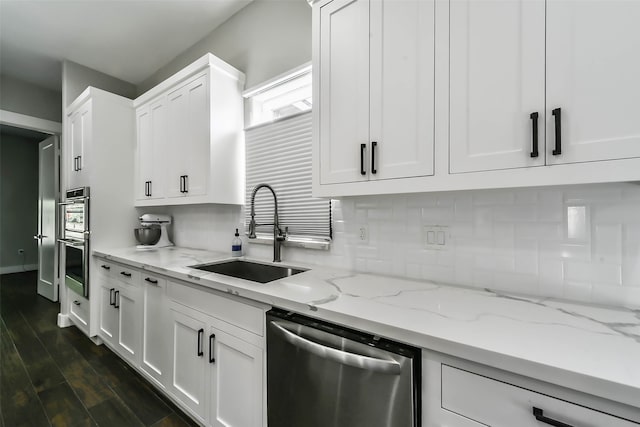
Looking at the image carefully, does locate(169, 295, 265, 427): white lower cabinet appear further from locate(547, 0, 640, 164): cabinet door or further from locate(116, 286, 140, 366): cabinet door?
locate(547, 0, 640, 164): cabinet door

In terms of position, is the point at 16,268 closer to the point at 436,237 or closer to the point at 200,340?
the point at 200,340

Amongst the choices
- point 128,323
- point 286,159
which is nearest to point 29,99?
point 128,323

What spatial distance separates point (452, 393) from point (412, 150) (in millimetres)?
857

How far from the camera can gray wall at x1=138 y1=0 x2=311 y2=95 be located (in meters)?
1.89

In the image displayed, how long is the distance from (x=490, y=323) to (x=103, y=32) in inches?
147

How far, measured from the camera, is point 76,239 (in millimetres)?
2730

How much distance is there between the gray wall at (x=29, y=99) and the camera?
327 centimetres

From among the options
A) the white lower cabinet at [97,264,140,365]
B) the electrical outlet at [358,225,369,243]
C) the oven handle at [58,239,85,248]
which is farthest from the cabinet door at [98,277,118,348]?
the electrical outlet at [358,225,369,243]

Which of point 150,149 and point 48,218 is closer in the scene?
point 150,149

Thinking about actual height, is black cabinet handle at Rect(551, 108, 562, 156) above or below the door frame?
below

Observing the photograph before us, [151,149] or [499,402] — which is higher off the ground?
[151,149]

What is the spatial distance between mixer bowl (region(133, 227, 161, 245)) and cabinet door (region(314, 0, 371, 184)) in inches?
83.2

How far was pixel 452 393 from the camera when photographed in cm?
75

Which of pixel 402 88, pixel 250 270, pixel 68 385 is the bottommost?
pixel 68 385
